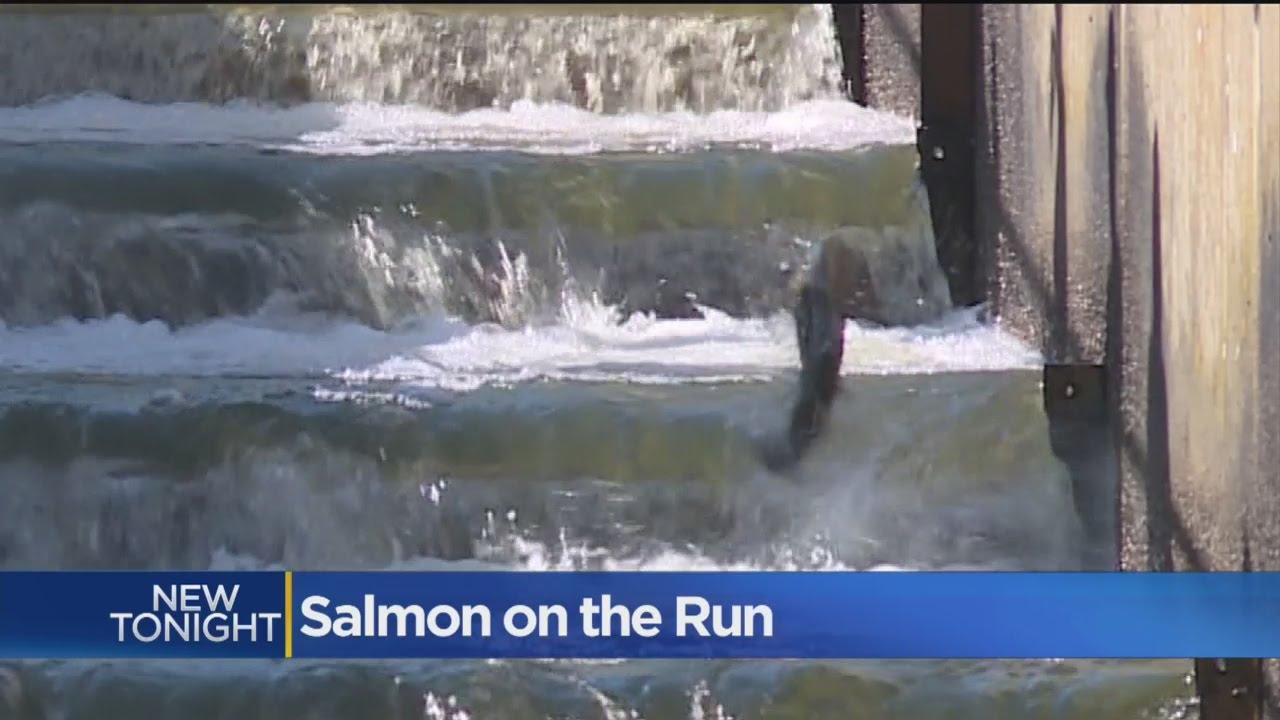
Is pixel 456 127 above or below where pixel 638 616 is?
above

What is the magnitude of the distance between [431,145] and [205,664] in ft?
4.52

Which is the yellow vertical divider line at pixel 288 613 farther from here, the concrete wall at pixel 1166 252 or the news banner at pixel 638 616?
the concrete wall at pixel 1166 252

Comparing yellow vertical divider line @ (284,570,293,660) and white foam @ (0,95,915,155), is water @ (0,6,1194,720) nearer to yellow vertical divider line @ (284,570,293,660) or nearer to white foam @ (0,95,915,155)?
white foam @ (0,95,915,155)

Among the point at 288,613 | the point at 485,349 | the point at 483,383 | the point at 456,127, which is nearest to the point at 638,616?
the point at 288,613

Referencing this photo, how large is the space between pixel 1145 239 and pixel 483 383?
722 millimetres

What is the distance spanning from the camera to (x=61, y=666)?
2014 millimetres

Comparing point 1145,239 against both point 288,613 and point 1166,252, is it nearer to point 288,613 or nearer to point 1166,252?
point 1166,252

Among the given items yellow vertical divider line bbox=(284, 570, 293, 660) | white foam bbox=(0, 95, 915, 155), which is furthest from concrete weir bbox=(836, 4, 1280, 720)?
yellow vertical divider line bbox=(284, 570, 293, 660)

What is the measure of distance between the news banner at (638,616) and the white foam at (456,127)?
1.28m

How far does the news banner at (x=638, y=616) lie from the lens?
1.77 metres

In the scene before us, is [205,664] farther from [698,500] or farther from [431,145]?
[431,145]

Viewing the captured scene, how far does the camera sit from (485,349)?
2.66 m

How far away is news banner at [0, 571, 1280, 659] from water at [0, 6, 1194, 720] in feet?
0.60

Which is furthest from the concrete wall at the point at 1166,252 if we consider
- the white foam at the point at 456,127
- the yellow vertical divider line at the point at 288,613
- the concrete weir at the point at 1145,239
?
the yellow vertical divider line at the point at 288,613
